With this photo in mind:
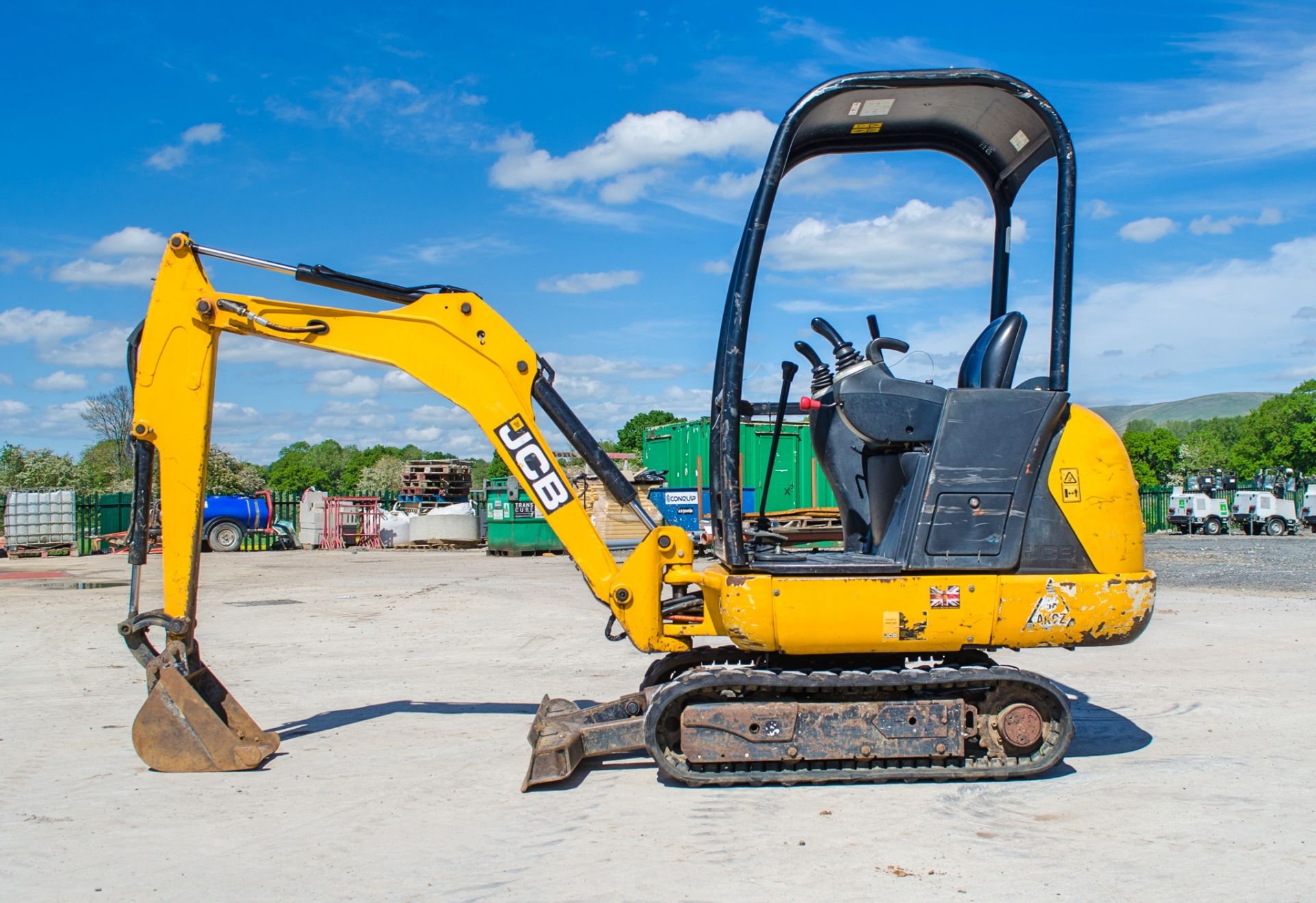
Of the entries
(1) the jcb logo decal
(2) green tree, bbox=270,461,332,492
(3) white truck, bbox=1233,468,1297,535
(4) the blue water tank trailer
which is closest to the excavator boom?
(1) the jcb logo decal

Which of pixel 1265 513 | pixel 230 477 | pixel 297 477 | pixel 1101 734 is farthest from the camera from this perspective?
pixel 297 477

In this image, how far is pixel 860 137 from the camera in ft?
20.0

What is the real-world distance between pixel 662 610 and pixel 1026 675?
A: 1932 mm

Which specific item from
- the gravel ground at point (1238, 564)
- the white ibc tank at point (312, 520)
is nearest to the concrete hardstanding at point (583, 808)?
the gravel ground at point (1238, 564)

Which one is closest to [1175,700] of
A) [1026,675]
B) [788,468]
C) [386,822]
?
A: [1026,675]

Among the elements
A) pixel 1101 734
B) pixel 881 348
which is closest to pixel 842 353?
pixel 881 348

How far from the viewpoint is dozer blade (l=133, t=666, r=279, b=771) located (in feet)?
19.7

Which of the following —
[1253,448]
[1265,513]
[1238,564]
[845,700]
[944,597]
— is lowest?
[1238,564]

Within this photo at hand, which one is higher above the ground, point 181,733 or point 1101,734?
point 181,733

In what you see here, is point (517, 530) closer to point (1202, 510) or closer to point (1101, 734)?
point (1101, 734)

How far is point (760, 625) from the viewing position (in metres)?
5.47

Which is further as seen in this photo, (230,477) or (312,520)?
(230,477)

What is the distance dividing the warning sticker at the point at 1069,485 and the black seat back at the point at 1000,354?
548mm

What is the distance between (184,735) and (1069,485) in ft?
16.2
